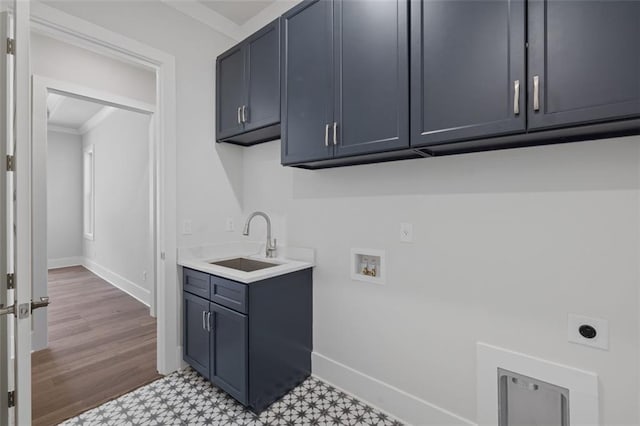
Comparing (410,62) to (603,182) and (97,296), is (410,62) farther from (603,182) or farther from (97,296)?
(97,296)

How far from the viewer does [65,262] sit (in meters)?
6.11

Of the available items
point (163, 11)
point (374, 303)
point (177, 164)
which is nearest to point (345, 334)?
point (374, 303)

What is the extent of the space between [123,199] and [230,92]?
3013 millimetres

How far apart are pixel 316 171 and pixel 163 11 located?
1.63 metres

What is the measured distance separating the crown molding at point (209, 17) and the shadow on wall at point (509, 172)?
5.36ft

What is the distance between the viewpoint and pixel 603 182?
125 centimetres

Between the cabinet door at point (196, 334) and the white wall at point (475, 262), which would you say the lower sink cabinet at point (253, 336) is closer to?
the cabinet door at point (196, 334)

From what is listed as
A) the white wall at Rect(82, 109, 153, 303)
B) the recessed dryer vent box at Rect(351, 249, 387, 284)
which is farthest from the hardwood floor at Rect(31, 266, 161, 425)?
the recessed dryer vent box at Rect(351, 249, 387, 284)

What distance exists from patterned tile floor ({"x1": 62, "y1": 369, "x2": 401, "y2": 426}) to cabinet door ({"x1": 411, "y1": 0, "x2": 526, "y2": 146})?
164 cm

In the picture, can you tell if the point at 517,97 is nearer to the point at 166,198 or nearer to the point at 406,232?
the point at 406,232

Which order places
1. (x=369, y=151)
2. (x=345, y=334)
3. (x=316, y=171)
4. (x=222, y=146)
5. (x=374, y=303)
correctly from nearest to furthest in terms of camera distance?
1. (x=369, y=151)
2. (x=374, y=303)
3. (x=345, y=334)
4. (x=316, y=171)
5. (x=222, y=146)

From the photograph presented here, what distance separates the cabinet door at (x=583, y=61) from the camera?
3.26ft

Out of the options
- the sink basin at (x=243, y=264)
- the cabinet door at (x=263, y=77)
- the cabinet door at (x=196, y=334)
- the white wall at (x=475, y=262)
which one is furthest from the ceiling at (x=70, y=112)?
the white wall at (x=475, y=262)

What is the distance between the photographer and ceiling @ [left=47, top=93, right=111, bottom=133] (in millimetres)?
4543
